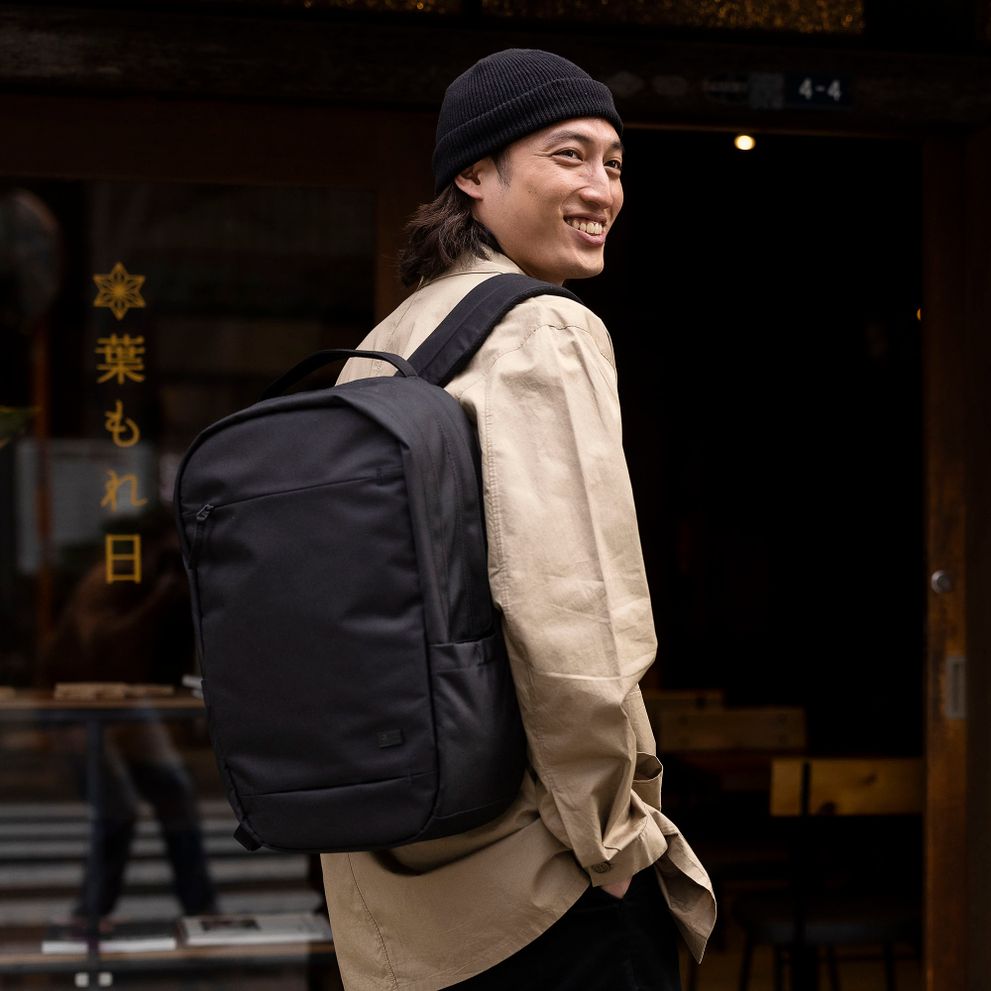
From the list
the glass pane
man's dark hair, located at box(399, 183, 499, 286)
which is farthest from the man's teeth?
the glass pane

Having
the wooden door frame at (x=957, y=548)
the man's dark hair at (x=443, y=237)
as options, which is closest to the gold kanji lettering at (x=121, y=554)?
the man's dark hair at (x=443, y=237)

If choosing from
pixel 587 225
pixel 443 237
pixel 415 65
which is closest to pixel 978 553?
pixel 415 65

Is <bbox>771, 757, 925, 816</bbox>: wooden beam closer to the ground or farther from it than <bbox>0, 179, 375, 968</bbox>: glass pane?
closer to the ground

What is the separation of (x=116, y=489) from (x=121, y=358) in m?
0.31

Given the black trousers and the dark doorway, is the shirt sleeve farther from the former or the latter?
the dark doorway

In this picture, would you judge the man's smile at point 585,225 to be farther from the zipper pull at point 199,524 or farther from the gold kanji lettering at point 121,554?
the gold kanji lettering at point 121,554

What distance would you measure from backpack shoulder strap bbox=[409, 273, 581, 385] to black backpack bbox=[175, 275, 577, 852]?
2.7 inches

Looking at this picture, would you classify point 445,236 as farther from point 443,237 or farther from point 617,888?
point 617,888

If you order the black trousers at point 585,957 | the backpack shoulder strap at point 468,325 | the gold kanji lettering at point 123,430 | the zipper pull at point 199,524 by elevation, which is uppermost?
the backpack shoulder strap at point 468,325

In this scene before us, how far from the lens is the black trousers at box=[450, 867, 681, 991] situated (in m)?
1.52

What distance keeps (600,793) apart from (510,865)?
0.13 metres

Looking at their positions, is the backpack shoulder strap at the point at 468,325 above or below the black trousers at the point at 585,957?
above

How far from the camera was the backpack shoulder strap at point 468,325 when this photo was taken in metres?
1.53

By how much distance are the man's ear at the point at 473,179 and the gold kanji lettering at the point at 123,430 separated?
5.67 ft
